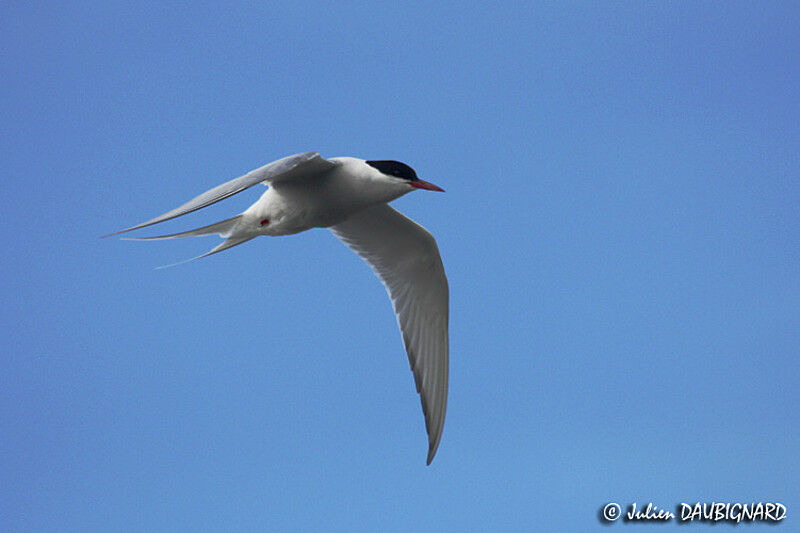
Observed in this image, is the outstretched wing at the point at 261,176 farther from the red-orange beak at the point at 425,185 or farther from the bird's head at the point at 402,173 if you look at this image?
the red-orange beak at the point at 425,185

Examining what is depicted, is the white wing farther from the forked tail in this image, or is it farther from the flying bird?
the forked tail

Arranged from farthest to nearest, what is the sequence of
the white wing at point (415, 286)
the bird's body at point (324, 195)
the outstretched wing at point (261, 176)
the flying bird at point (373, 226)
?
the white wing at point (415, 286), the bird's body at point (324, 195), the flying bird at point (373, 226), the outstretched wing at point (261, 176)

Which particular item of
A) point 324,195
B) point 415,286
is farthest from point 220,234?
point 415,286

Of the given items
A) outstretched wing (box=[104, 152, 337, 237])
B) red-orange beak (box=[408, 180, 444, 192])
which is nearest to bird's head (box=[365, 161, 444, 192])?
red-orange beak (box=[408, 180, 444, 192])

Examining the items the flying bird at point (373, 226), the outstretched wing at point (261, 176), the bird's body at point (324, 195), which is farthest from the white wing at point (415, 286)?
the outstretched wing at point (261, 176)

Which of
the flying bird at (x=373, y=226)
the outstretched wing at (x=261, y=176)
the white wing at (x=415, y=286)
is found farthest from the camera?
the white wing at (x=415, y=286)

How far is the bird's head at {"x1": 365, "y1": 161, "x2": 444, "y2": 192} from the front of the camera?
611 cm

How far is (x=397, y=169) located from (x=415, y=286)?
1.85 meters

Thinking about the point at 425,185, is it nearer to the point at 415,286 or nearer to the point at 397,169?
the point at 397,169

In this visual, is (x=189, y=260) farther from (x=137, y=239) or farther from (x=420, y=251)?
(x=420, y=251)

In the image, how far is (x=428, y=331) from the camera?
768cm

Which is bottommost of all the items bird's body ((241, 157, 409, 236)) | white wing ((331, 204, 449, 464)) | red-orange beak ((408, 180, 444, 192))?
white wing ((331, 204, 449, 464))

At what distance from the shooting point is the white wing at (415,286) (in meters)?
7.38

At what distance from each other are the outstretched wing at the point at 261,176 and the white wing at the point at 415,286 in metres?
1.40
